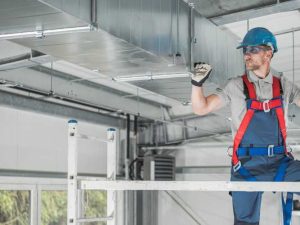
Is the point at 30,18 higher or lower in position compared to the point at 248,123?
higher

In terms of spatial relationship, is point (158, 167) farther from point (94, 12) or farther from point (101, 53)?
point (94, 12)

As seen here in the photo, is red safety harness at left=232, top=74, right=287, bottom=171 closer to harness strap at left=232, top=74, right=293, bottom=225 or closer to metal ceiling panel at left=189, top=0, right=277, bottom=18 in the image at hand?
harness strap at left=232, top=74, right=293, bottom=225

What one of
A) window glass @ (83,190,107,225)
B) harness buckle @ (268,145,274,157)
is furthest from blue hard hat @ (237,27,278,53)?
window glass @ (83,190,107,225)

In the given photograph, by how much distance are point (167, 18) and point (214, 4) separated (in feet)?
1.30

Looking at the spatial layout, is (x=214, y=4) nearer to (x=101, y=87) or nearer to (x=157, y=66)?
(x=157, y=66)

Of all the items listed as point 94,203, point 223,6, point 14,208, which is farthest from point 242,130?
point 94,203

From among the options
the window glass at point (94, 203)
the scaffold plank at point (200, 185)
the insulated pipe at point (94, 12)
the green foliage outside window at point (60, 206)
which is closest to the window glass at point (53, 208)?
the green foliage outside window at point (60, 206)

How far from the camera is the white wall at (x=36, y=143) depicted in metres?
6.89

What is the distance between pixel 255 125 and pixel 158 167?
623 centimetres

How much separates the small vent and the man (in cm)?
603

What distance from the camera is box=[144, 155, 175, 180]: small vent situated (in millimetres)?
9031

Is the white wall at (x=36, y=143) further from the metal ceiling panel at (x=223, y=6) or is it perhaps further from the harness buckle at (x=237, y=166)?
the harness buckle at (x=237, y=166)

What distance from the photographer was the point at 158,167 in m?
9.10

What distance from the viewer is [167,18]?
3.83 m
